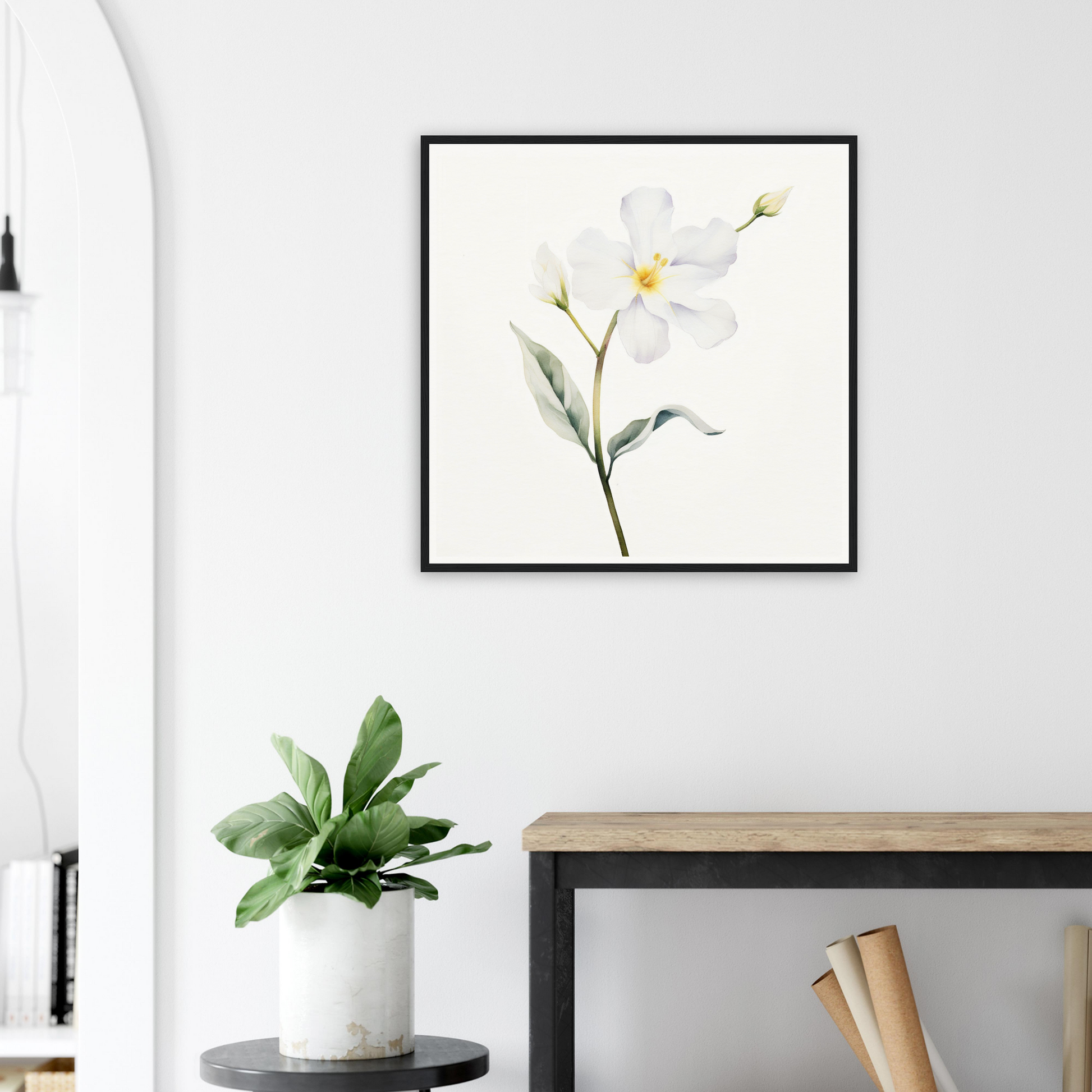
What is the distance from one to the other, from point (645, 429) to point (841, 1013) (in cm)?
75

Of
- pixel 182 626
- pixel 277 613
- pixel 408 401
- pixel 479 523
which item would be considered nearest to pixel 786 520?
pixel 479 523

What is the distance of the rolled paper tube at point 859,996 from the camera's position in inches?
51.3

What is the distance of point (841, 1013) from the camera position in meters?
1.34

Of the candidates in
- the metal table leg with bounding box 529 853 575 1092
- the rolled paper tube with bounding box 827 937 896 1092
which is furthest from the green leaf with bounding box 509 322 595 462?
the rolled paper tube with bounding box 827 937 896 1092

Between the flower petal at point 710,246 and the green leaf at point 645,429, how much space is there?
19 centimetres

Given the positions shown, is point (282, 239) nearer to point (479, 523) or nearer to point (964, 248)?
point (479, 523)

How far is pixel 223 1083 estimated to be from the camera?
1.22m

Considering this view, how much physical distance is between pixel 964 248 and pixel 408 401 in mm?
766

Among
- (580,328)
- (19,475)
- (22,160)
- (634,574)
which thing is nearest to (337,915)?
(634,574)

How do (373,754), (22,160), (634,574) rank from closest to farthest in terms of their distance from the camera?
(373,754)
(634,574)
(22,160)

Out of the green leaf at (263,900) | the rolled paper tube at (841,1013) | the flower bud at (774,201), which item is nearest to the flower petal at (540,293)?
the flower bud at (774,201)

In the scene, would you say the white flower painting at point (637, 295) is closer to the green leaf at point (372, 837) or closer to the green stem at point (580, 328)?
the green stem at point (580, 328)

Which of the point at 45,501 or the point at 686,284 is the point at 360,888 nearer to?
the point at 686,284

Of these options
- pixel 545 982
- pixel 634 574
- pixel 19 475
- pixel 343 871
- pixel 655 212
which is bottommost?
pixel 545 982
